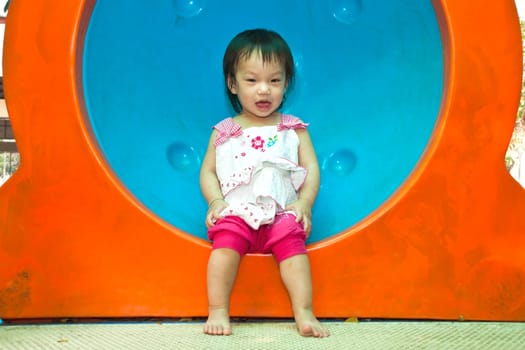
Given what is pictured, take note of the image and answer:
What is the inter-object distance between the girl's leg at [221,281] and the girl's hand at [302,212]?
17 cm

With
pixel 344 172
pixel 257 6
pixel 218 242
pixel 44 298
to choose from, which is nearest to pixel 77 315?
pixel 44 298

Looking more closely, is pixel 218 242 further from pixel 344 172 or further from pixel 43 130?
pixel 344 172

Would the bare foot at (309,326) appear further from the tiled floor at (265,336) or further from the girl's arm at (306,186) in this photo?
the girl's arm at (306,186)

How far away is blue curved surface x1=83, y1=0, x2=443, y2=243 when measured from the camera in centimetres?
163

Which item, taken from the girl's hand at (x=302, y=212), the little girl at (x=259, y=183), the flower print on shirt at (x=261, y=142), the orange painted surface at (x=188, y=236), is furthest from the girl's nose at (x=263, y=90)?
the orange painted surface at (x=188, y=236)

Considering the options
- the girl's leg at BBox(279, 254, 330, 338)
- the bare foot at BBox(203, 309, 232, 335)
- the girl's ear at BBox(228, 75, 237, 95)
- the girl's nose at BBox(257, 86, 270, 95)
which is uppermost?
the girl's ear at BBox(228, 75, 237, 95)

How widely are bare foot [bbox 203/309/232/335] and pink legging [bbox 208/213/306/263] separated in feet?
0.46

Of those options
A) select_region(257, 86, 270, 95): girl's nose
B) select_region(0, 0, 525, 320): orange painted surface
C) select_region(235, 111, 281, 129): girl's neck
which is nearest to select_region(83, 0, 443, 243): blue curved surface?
select_region(0, 0, 525, 320): orange painted surface

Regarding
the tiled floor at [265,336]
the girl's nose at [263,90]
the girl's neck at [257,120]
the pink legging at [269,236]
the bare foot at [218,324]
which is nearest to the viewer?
the tiled floor at [265,336]

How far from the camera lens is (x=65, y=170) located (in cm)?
141

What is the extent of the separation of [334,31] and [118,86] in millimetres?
696

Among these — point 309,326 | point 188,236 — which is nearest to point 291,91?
point 188,236

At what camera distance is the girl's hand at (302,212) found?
1446mm

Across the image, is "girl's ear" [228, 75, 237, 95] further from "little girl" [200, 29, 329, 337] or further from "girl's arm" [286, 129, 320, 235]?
"girl's arm" [286, 129, 320, 235]
